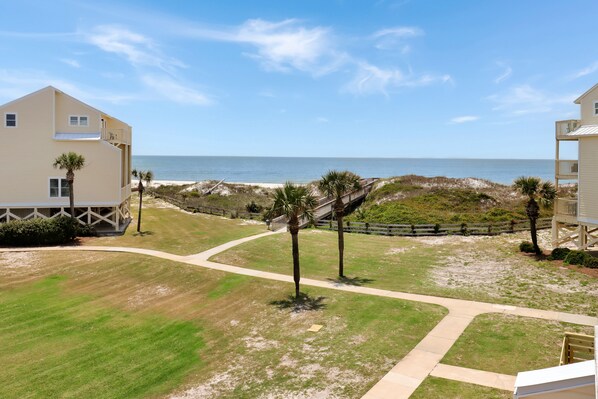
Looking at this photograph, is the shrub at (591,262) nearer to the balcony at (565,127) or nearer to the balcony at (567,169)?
the balcony at (567,169)

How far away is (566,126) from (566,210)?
6039 millimetres

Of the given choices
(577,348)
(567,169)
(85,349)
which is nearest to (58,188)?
(85,349)

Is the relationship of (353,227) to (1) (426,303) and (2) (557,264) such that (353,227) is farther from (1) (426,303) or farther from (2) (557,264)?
(1) (426,303)

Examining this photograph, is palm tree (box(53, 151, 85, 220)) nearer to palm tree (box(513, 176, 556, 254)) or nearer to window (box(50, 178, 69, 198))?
window (box(50, 178, 69, 198))

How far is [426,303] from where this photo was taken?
20484 mm

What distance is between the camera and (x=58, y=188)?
122 feet

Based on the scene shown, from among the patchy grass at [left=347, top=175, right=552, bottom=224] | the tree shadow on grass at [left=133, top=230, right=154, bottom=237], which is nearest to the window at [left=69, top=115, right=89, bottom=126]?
the tree shadow on grass at [left=133, top=230, right=154, bottom=237]

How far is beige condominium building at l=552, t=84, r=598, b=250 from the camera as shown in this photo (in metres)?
28.2

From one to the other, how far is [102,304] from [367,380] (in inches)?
605

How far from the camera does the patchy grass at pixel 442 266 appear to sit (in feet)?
70.8

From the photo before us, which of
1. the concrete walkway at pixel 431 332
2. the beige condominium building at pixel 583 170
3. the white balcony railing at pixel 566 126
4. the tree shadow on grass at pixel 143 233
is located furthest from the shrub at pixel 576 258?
the tree shadow on grass at pixel 143 233

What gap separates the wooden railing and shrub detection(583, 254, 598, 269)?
14.3m

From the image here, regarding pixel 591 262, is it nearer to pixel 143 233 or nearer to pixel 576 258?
pixel 576 258

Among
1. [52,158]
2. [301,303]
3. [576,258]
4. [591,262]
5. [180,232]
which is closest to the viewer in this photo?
[301,303]
